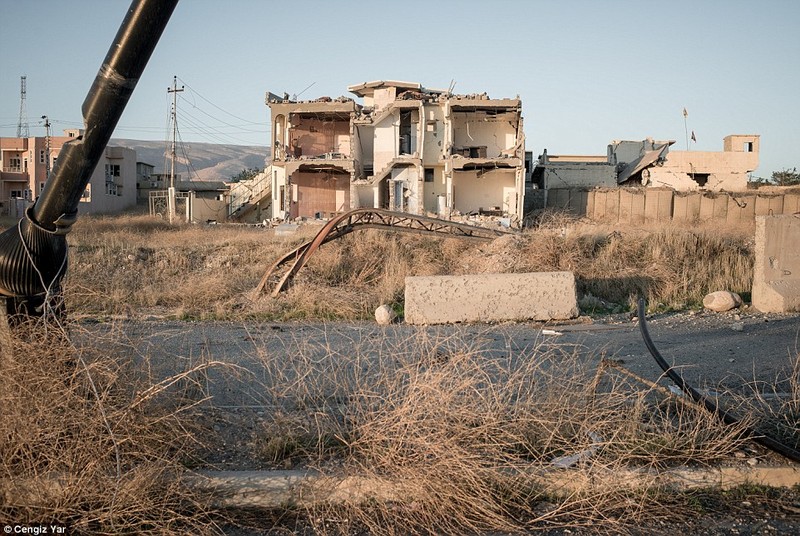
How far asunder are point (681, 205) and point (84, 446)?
34517 millimetres

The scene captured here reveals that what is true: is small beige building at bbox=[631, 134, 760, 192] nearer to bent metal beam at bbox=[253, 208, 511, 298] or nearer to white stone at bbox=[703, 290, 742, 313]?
bent metal beam at bbox=[253, 208, 511, 298]

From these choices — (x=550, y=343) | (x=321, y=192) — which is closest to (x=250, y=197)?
(x=321, y=192)

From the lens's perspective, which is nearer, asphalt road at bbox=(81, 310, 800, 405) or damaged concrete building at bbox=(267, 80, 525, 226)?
asphalt road at bbox=(81, 310, 800, 405)

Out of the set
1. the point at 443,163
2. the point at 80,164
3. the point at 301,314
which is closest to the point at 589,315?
the point at 301,314

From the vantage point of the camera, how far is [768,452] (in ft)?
15.9

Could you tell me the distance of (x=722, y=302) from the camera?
43.0ft

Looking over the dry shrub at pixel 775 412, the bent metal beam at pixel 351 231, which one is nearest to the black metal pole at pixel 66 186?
the dry shrub at pixel 775 412

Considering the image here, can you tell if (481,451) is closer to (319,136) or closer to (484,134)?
(484,134)

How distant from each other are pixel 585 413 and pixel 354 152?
117 ft

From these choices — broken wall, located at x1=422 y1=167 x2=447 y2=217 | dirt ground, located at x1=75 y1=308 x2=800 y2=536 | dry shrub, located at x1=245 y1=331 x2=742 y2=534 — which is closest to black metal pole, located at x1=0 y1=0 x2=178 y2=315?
dirt ground, located at x1=75 y1=308 x2=800 y2=536

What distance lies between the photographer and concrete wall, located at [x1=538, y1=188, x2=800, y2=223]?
33.6m

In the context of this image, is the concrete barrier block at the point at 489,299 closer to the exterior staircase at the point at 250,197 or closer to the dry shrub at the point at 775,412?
the dry shrub at the point at 775,412

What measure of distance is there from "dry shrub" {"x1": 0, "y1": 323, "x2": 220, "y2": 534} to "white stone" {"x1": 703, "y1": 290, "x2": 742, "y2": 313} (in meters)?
11.4

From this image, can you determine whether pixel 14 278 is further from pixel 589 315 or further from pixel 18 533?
pixel 589 315
